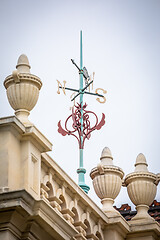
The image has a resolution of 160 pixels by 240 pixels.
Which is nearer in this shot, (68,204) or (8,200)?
(8,200)

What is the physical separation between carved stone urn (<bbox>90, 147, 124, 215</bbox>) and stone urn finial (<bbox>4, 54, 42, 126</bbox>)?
279 centimetres

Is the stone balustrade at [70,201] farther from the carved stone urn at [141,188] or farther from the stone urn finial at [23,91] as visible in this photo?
the carved stone urn at [141,188]

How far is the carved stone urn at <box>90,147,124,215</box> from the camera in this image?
19.0 m

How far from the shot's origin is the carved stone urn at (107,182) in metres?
19.0

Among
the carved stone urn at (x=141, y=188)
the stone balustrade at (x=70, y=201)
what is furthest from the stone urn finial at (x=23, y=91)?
the carved stone urn at (x=141, y=188)

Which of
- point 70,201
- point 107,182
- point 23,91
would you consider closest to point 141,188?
point 107,182

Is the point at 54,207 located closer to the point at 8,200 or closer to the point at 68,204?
the point at 68,204

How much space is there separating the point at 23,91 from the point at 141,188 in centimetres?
407

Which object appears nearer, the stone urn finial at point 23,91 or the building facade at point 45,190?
the building facade at point 45,190

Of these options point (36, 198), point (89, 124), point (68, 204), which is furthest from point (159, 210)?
point (36, 198)

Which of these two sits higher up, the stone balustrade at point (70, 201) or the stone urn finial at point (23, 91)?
the stone urn finial at point (23, 91)

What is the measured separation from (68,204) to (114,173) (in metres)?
2.10

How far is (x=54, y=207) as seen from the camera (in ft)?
54.9

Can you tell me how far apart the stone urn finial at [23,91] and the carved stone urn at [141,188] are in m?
3.67
